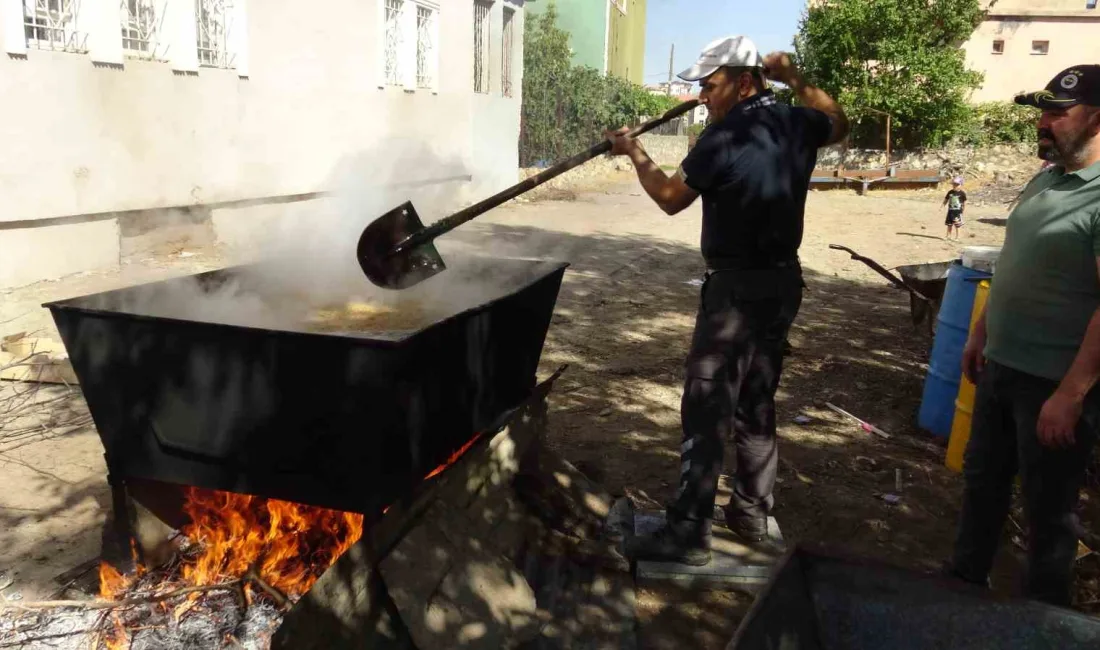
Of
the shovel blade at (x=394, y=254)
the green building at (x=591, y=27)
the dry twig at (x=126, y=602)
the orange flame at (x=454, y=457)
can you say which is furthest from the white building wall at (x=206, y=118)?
the green building at (x=591, y=27)

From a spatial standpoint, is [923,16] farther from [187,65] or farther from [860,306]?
[187,65]

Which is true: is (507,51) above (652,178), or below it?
above

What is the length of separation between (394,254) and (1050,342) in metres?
2.45

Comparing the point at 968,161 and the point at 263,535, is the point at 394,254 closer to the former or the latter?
the point at 263,535

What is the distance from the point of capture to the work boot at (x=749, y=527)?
141 inches

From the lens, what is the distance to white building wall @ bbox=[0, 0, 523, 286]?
7535 millimetres

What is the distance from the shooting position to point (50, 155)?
25.2 ft

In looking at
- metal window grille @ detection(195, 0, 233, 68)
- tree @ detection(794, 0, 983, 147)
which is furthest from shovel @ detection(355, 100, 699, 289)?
tree @ detection(794, 0, 983, 147)

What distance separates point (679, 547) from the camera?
3416mm

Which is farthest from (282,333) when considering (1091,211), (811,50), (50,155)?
(811,50)

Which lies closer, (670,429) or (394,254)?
(394,254)

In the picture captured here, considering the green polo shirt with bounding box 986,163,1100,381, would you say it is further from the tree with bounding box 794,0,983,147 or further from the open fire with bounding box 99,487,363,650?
the tree with bounding box 794,0,983,147

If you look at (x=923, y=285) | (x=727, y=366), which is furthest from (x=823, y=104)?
(x=923, y=285)

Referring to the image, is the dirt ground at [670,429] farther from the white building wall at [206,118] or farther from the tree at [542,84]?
the tree at [542,84]
